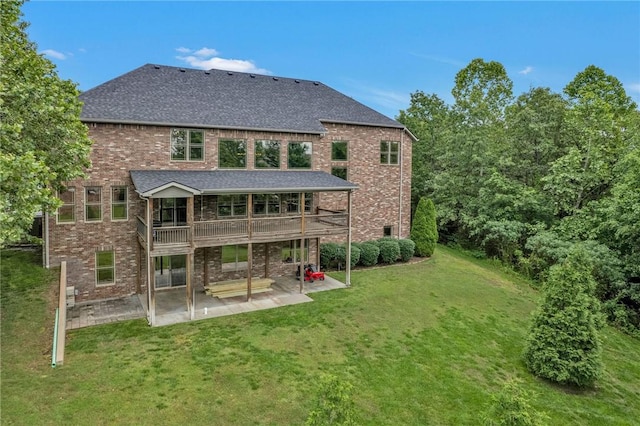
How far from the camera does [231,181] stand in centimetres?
1580

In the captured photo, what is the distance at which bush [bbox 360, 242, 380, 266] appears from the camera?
2080cm

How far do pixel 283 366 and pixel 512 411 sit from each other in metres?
5.83

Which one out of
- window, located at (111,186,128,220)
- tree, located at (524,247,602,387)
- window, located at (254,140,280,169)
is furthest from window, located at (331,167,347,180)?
tree, located at (524,247,602,387)

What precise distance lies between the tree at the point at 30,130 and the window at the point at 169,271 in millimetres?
5413

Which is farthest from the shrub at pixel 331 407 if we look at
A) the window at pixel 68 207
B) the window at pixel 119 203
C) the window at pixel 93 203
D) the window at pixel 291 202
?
the window at pixel 291 202

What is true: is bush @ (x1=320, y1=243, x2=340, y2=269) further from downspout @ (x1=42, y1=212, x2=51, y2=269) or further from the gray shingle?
downspout @ (x1=42, y1=212, x2=51, y2=269)

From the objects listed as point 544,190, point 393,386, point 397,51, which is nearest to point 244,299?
point 393,386

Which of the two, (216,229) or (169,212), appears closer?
(216,229)

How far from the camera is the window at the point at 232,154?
56.8 feet

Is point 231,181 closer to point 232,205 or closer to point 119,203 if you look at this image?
point 232,205

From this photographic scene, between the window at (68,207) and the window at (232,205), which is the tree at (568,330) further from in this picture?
the window at (68,207)

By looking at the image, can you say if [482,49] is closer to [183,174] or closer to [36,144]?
[183,174]

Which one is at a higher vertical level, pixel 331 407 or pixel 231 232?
pixel 231 232

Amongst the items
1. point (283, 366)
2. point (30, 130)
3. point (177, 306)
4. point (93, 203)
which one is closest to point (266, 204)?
point (177, 306)
